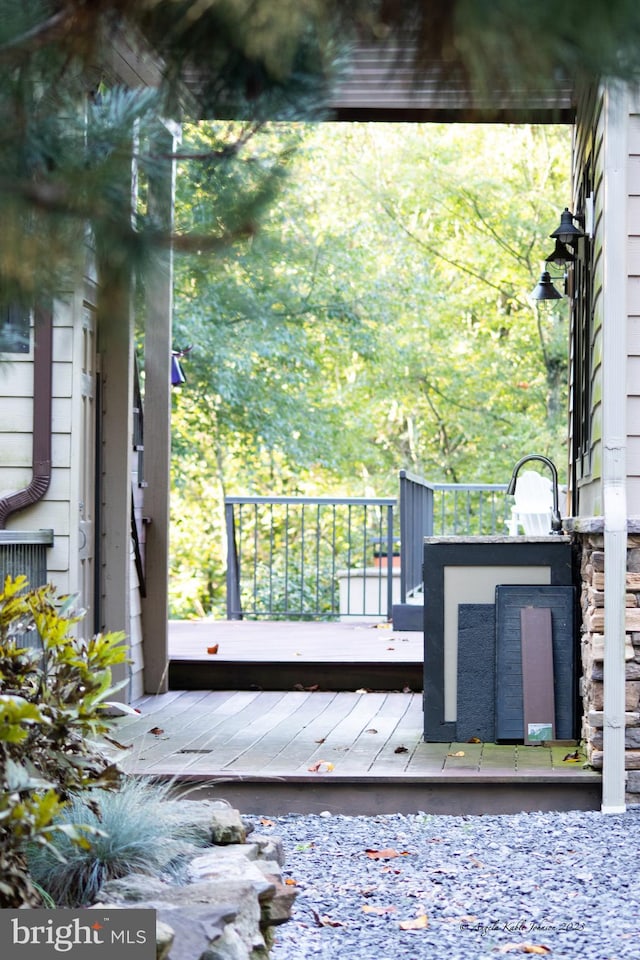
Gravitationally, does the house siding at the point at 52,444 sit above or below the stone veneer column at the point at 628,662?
above

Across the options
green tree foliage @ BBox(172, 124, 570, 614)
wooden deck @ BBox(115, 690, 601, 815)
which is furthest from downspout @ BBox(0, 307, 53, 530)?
Answer: green tree foliage @ BBox(172, 124, 570, 614)

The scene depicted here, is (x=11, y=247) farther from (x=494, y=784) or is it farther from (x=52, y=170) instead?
(x=494, y=784)

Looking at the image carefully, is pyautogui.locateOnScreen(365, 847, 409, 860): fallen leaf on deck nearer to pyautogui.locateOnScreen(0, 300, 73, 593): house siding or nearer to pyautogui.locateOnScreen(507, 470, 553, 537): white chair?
pyautogui.locateOnScreen(0, 300, 73, 593): house siding

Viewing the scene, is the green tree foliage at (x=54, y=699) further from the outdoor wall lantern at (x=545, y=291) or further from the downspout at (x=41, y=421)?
the outdoor wall lantern at (x=545, y=291)

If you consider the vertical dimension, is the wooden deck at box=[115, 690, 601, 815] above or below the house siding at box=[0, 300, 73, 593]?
below

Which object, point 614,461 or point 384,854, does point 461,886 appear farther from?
point 614,461

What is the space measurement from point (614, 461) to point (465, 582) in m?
1.02

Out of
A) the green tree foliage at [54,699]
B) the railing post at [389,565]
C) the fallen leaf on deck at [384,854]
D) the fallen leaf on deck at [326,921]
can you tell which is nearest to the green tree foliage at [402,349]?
the railing post at [389,565]

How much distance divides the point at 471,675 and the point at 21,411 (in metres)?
2.32

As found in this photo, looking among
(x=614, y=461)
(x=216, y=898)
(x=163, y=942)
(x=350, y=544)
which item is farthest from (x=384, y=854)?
(x=350, y=544)

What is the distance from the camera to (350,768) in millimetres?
4812

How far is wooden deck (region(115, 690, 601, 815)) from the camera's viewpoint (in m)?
4.65

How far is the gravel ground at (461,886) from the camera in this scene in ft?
10.6

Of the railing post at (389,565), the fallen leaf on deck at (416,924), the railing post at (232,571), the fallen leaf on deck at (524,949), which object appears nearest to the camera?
the fallen leaf on deck at (524,949)
